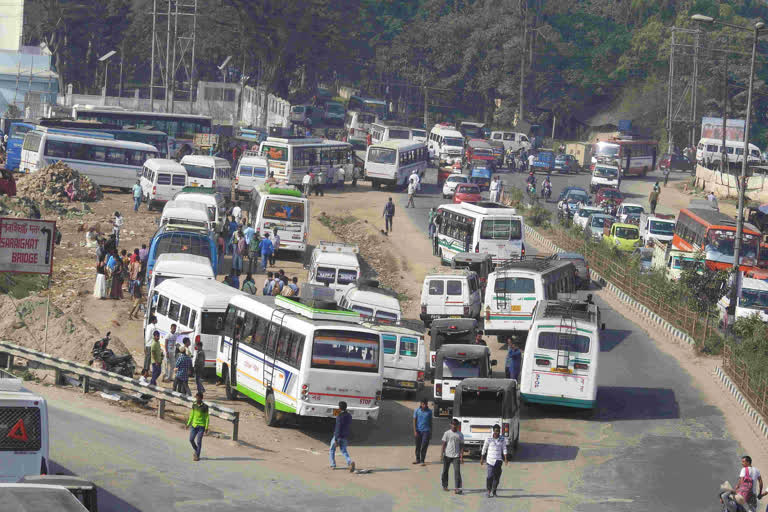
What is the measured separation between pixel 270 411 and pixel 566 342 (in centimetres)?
665

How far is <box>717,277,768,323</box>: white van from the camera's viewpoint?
1430 inches

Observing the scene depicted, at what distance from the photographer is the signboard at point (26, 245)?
28.6 metres

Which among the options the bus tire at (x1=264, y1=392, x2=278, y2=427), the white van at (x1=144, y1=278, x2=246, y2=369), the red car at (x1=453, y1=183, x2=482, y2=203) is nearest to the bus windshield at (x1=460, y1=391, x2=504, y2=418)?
the bus tire at (x1=264, y1=392, x2=278, y2=427)

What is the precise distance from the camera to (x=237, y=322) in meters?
26.4

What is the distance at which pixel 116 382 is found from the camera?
23.6 m

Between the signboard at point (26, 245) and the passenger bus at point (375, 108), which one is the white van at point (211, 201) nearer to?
the signboard at point (26, 245)

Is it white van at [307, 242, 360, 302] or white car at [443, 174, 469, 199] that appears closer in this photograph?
white van at [307, 242, 360, 302]

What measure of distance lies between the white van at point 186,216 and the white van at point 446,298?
7873 millimetres

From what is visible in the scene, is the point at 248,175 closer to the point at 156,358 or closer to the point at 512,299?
the point at 512,299

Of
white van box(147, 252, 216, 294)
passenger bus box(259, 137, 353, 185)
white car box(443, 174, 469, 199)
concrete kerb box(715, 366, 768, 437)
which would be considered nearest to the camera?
concrete kerb box(715, 366, 768, 437)

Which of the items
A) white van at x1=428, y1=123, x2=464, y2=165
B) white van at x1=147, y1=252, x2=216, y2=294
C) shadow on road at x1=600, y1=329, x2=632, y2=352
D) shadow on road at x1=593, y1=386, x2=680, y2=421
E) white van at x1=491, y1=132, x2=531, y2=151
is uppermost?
white van at x1=491, y1=132, x2=531, y2=151

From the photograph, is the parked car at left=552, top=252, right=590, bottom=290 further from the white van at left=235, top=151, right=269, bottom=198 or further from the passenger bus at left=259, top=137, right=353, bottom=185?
the passenger bus at left=259, top=137, right=353, bottom=185

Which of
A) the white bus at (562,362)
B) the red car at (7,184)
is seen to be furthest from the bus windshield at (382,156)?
the white bus at (562,362)

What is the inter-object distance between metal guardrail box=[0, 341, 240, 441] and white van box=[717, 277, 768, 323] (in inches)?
726
